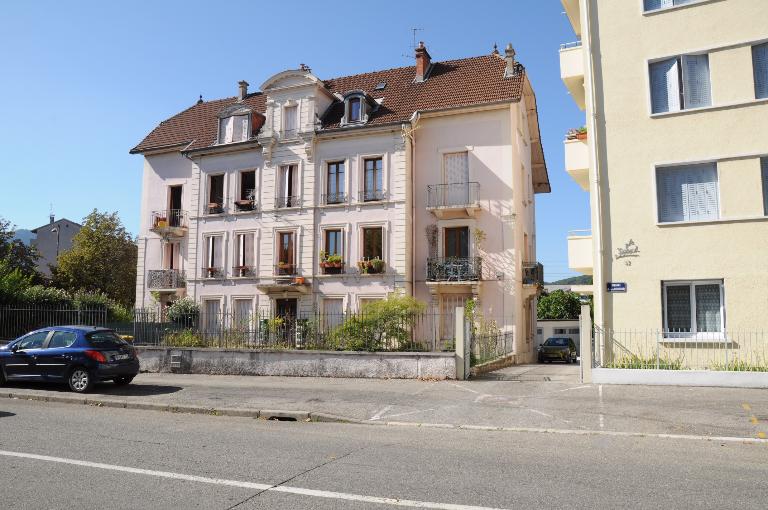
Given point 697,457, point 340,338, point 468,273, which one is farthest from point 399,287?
point 697,457

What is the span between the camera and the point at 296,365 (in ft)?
55.8

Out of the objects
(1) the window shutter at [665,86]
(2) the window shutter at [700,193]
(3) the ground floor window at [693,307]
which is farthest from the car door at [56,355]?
(1) the window shutter at [665,86]

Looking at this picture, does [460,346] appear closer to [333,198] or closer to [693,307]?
[693,307]

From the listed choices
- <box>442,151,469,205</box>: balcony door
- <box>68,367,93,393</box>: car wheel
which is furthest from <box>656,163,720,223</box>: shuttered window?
<box>68,367,93,393</box>: car wheel

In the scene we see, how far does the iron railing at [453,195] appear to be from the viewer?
84.8ft

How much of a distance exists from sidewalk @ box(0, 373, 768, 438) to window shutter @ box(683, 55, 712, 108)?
25.1 ft

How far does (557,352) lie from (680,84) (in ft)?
53.4

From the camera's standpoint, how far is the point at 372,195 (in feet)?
89.2

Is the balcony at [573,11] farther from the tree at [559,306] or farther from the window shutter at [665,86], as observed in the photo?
the tree at [559,306]

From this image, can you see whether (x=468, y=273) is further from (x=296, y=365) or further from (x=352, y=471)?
(x=352, y=471)

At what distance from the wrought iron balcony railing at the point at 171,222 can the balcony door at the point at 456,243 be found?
1413 centimetres

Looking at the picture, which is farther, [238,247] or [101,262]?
[101,262]

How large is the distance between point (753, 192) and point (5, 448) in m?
16.5

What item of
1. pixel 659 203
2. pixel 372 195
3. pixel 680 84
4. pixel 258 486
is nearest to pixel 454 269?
pixel 372 195
